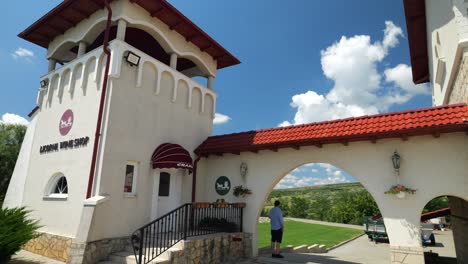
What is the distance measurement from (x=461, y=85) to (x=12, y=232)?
11.5 meters

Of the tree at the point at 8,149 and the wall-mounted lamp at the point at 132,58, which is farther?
the tree at the point at 8,149

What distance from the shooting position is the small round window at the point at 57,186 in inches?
388

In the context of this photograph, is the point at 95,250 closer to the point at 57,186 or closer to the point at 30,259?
the point at 30,259

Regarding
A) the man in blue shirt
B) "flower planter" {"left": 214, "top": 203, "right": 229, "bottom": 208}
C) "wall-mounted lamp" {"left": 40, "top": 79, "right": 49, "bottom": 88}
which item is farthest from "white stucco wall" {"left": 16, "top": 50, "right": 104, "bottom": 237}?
the man in blue shirt

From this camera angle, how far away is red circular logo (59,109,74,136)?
9984 mm

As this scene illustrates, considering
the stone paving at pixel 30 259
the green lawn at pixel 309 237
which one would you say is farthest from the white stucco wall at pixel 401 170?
the green lawn at pixel 309 237

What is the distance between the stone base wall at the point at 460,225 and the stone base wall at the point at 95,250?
1017 cm

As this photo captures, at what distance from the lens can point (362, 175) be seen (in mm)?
8484

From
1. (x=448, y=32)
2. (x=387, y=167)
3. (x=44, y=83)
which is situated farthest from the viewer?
(x=44, y=83)

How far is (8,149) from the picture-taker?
69.9 ft

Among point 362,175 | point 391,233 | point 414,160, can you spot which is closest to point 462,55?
point 414,160

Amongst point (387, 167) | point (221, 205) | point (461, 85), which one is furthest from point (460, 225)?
point (221, 205)

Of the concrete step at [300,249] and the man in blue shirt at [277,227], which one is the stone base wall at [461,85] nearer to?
the man in blue shirt at [277,227]

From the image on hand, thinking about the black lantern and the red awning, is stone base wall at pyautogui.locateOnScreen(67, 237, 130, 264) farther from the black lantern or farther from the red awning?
the black lantern
